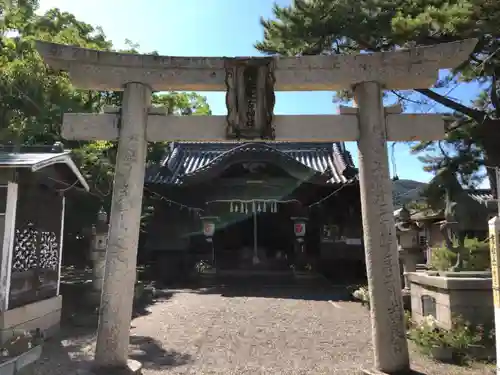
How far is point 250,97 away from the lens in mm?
6246

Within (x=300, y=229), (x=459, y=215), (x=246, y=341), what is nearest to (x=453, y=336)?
(x=459, y=215)

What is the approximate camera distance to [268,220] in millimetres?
18344

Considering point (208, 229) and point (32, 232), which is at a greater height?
point (208, 229)

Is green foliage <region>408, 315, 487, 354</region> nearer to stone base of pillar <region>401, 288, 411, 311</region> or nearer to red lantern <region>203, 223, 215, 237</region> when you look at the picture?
stone base of pillar <region>401, 288, 411, 311</region>

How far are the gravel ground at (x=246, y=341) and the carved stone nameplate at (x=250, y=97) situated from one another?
3.72 meters

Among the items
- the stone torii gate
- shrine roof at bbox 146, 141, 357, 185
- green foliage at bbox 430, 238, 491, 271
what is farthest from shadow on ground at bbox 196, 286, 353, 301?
the stone torii gate

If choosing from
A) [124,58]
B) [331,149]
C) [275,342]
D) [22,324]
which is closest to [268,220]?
[331,149]

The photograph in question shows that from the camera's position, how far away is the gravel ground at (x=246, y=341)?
6625 mm

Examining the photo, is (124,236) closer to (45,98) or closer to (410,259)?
(45,98)

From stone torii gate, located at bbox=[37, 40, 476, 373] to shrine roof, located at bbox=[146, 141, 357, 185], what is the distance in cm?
969

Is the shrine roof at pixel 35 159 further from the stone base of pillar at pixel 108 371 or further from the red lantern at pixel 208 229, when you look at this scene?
the red lantern at pixel 208 229

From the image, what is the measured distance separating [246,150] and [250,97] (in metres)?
10.0

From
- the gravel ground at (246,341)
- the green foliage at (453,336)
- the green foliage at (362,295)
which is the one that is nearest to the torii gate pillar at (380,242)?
the gravel ground at (246,341)

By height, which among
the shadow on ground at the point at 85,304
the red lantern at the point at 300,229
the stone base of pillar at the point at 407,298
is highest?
the red lantern at the point at 300,229
